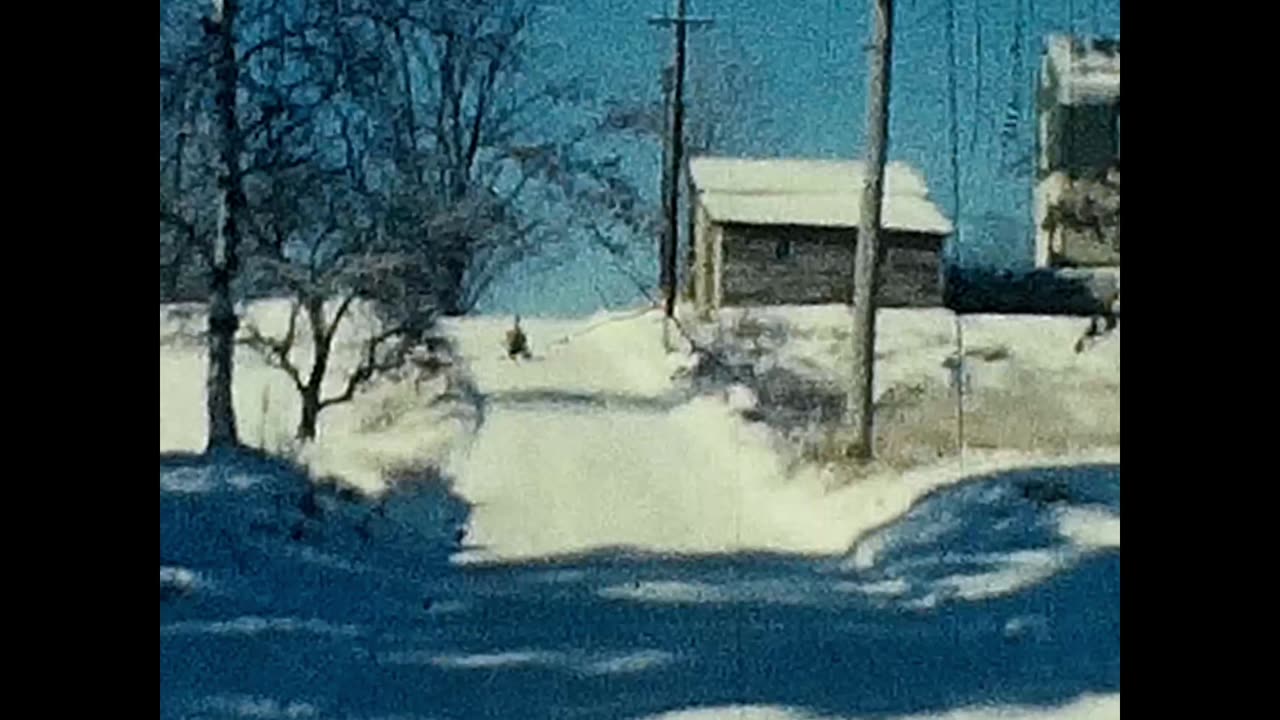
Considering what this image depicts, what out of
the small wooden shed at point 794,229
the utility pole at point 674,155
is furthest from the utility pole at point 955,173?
the utility pole at point 674,155

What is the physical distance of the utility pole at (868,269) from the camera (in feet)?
6.40

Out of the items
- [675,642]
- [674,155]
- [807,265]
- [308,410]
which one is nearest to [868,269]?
[807,265]

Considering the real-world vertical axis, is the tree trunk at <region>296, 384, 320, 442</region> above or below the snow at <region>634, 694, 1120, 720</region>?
above

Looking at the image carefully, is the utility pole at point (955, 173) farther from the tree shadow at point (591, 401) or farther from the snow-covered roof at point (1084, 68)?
the tree shadow at point (591, 401)

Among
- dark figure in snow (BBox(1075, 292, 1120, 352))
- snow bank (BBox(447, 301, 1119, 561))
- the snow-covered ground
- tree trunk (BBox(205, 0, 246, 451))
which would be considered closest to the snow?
the snow-covered ground

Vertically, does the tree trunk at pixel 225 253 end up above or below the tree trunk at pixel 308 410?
above

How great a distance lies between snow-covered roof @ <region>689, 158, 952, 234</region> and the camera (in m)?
1.95

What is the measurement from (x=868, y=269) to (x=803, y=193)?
0.21ft

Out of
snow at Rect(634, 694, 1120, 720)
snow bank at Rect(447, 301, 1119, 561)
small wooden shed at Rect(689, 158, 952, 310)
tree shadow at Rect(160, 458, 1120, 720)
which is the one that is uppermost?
small wooden shed at Rect(689, 158, 952, 310)

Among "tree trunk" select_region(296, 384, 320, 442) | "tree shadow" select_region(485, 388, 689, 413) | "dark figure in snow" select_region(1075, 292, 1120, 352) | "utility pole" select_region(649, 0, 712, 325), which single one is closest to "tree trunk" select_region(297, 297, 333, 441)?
"tree trunk" select_region(296, 384, 320, 442)

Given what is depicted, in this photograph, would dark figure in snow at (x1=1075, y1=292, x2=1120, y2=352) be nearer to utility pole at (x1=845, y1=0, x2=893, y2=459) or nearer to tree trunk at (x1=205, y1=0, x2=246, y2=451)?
utility pole at (x1=845, y1=0, x2=893, y2=459)

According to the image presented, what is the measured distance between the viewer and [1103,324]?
6.40 ft

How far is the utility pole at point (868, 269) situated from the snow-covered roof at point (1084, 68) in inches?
4.2
